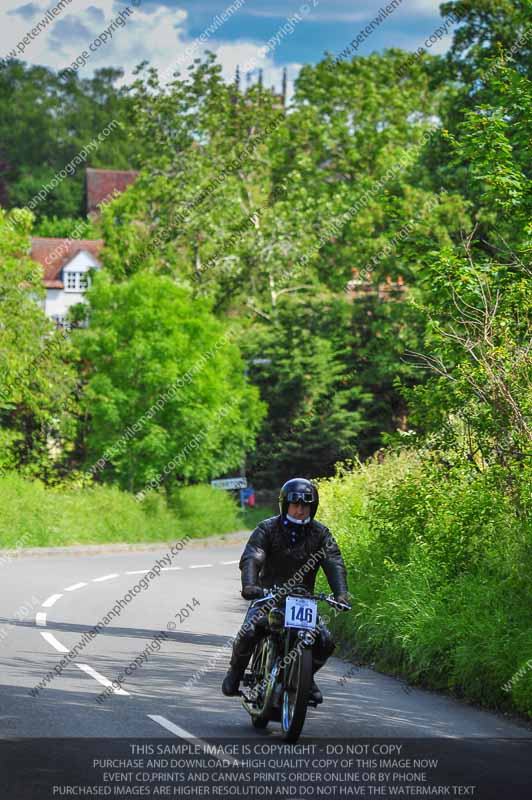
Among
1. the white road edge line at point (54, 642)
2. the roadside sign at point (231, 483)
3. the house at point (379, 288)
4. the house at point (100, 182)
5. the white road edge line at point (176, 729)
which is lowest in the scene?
the white road edge line at point (54, 642)

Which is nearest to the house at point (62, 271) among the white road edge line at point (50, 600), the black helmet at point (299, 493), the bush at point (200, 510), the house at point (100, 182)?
the house at point (100, 182)

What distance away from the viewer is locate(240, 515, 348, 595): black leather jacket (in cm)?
960

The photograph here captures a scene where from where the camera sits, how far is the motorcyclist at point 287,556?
373 inches

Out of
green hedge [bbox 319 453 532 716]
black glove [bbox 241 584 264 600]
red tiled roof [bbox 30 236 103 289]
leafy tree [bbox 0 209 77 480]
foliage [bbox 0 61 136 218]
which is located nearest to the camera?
black glove [bbox 241 584 264 600]

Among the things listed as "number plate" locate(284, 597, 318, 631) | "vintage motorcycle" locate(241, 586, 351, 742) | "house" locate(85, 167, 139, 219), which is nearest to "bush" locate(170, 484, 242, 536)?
"vintage motorcycle" locate(241, 586, 351, 742)

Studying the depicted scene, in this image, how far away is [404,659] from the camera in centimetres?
1351

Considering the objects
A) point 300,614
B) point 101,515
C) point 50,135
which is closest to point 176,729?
point 300,614

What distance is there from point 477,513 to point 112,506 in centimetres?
2566

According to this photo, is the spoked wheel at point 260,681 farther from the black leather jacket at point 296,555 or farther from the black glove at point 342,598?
the black glove at point 342,598

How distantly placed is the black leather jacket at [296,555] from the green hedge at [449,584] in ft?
7.47

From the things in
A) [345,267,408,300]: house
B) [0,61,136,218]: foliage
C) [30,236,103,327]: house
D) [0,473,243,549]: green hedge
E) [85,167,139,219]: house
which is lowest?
[0,473,243,549]: green hedge

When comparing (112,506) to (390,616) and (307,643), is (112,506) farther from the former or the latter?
(307,643)

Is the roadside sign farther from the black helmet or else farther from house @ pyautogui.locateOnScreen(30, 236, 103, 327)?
house @ pyautogui.locateOnScreen(30, 236, 103, 327)

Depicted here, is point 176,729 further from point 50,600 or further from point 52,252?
point 52,252
